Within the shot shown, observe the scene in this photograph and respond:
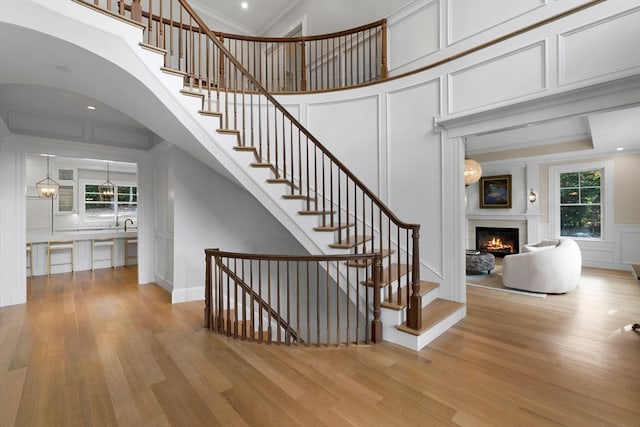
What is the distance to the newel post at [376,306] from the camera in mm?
2645

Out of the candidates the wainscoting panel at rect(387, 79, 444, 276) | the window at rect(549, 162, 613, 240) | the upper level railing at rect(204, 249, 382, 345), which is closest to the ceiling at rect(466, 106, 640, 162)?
the window at rect(549, 162, 613, 240)

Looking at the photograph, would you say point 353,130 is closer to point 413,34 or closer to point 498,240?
point 413,34

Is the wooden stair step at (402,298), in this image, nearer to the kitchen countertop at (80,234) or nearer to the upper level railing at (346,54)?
the upper level railing at (346,54)

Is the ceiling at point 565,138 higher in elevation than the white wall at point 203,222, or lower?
higher

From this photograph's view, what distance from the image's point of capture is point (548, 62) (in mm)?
2793

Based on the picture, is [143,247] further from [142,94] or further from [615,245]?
[615,245]

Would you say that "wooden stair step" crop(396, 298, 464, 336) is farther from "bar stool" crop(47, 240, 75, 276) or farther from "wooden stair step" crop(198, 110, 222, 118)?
"bar stool" crop(47, 240, 75, 276)

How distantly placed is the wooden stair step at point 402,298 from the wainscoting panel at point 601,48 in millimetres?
2575

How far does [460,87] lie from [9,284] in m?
6.91

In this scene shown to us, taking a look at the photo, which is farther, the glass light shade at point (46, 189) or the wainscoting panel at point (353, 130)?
the glass light shade at point (46, 189)

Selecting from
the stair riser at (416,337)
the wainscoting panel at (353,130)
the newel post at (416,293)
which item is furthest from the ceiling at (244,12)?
the stair riser at (416,337)

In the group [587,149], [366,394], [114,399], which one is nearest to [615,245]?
[587,149]

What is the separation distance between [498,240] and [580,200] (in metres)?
1.95

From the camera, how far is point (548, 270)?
4160mm
